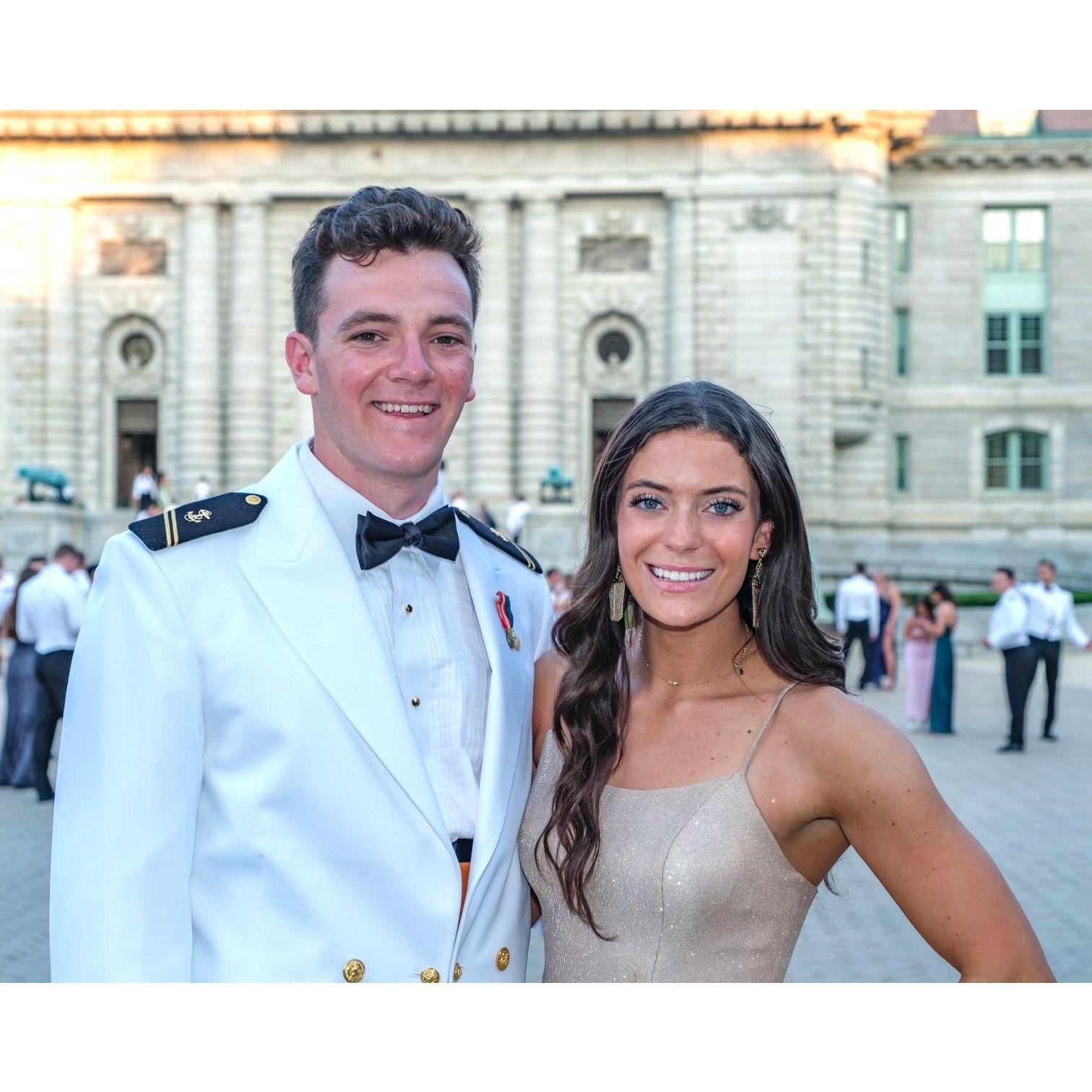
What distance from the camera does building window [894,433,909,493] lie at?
44719 mm

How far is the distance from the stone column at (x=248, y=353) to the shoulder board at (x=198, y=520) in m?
39.3

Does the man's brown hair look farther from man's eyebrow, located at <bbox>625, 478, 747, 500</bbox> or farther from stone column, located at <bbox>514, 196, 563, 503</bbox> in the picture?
stone column, located at <bbox>514, 196, 563, 503</bbox>

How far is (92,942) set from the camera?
2656 millimetres

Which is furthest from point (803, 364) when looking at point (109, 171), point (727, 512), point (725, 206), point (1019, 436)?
point (727, 512)

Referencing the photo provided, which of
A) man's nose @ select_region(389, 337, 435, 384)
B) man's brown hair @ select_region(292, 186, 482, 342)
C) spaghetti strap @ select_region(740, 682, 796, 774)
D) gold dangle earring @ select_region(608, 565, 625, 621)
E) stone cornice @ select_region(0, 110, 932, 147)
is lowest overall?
spaghetti strap @ select_region(740, 682, 796, 774)

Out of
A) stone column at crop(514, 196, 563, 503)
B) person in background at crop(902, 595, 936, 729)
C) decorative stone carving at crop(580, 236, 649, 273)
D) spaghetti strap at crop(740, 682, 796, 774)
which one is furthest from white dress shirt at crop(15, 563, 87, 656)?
decorative stone carving at crop(580, 236, 649, 273)

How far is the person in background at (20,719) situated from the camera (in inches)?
513

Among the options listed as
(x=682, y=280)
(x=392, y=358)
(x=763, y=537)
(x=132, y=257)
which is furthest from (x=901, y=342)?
(x=392, y=358)

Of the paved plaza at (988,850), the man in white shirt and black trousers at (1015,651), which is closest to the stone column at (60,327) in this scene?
the paved plaza at (988,850)

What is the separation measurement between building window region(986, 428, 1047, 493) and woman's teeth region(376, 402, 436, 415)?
4391cm

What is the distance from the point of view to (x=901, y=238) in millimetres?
45312

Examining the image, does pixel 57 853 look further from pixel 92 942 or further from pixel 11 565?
pixel 11 565

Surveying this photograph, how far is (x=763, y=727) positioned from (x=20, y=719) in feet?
37.3

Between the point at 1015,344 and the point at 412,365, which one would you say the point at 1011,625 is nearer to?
the point at 412,365
